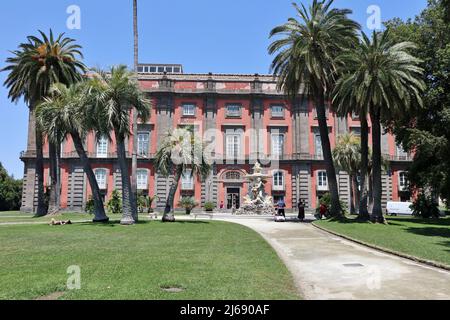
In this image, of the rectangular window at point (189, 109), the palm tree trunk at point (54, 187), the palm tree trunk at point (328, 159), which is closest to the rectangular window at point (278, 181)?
the rectangular window at point (189, 109)

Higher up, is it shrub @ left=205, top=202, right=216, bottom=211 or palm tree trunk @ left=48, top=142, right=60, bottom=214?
palm tree trunk @ left=48, top=142, right=60, bottom=214

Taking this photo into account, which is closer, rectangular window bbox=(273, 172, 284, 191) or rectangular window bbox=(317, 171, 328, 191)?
rectangular window bbox=(317, 171, 328, 191)

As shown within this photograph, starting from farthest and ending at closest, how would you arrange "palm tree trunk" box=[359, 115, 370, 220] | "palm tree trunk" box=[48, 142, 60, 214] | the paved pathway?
1. "palm tree trunk" box=[48, 142, 60, 214]
2. "palm tree trunk" box=[359, 115, 370, 220]
3. the paved pathway

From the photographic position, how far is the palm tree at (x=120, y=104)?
21422 millimetres

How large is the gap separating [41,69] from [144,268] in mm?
A: 27489

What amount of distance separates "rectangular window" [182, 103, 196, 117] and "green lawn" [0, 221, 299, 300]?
35.0 m

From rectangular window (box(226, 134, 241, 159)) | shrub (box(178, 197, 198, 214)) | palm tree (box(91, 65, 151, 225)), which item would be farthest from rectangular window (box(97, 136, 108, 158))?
palm tree (box(91, 65, 151, 225))

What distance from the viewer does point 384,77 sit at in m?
22.0

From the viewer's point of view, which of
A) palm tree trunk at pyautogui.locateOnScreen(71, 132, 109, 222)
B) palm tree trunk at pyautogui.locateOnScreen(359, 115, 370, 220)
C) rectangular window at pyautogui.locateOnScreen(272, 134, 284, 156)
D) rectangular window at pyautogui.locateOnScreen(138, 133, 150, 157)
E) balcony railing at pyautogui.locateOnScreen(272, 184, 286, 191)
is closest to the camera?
palm tree trunk at pyautogui.locateOnScreen(71, 132, 109, 222)

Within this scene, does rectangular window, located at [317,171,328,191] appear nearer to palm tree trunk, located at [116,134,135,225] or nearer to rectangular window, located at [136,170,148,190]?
rectangular window, located at [136,170,148,190]

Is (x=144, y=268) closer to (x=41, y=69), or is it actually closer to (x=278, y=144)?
(x=41, y=69)

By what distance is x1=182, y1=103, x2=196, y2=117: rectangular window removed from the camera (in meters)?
49.8

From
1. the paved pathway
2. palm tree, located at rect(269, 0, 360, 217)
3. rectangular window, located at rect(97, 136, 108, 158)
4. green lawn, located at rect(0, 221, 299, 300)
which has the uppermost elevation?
palm tree, located at rect(269, 0, 360, 217)
